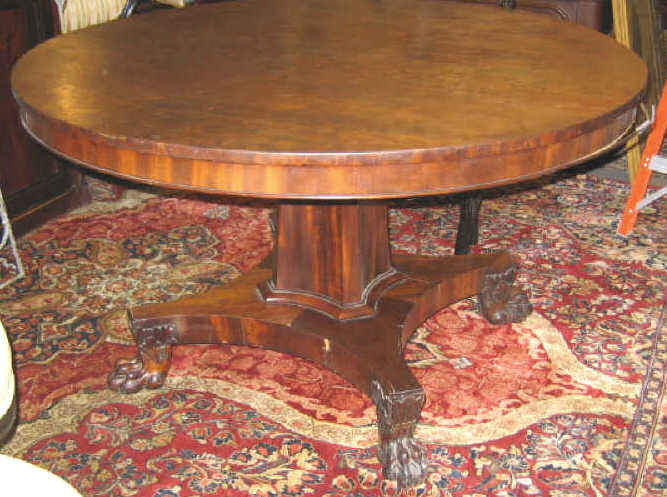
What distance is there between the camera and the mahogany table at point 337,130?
1.15 m

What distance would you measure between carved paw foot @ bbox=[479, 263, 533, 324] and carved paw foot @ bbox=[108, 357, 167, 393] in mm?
889

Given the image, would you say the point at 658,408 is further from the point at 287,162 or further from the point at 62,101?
the point at 62,101

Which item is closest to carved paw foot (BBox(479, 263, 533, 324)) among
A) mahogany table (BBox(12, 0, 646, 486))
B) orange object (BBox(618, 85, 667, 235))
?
mahogany table (BBox(12, 0, 646, 486))

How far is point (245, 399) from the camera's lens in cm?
186

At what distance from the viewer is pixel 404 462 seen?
1.59m

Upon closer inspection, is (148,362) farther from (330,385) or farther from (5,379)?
(5,379)

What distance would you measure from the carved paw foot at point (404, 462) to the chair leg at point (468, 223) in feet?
3.22

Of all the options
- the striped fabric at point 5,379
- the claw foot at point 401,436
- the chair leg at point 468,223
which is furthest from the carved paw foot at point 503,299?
the striped fabric at point 5,379

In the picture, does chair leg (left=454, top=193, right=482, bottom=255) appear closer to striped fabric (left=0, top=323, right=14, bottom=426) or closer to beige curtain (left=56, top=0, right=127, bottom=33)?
beige curtain (left=56, top=0, right=127, bottom=33)

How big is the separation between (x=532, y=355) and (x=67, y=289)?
1.40m

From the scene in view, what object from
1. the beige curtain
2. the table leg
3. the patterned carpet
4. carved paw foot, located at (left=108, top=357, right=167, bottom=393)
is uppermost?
the beige curtain

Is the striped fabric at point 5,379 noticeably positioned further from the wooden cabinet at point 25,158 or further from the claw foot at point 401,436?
the wooden cabinet at point 25,158

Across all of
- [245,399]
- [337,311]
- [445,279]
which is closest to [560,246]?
[445,279]

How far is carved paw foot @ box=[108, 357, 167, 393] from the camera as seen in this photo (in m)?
1.87
